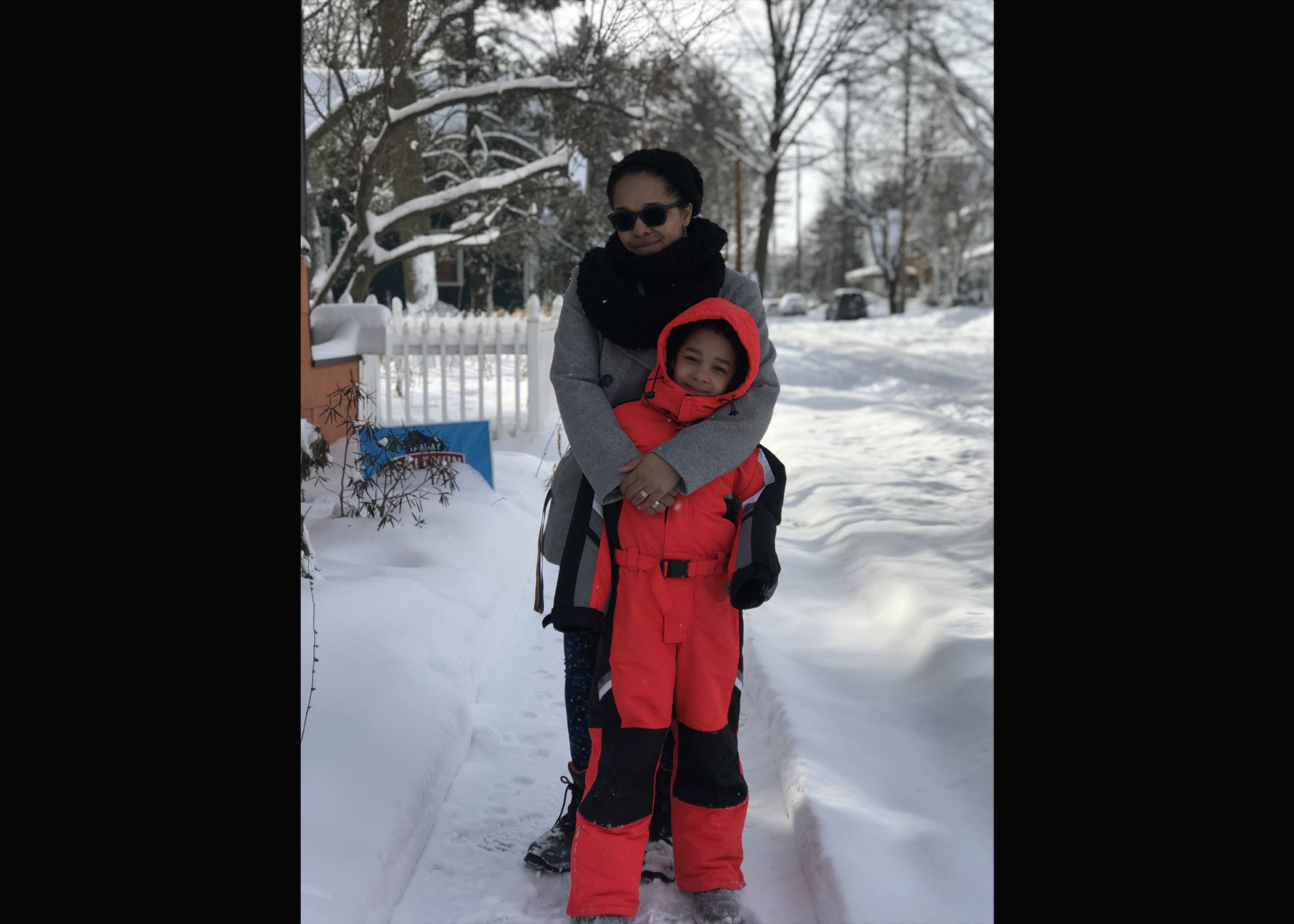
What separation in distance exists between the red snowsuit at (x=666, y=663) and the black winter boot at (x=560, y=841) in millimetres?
245

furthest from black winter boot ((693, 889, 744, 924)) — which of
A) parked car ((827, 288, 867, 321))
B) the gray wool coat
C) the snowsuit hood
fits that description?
parked car ((827, 288, 867, 321))

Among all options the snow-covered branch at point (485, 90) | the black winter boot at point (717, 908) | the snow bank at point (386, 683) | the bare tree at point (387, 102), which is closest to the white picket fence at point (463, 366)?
the bare tree at point (387, 102)

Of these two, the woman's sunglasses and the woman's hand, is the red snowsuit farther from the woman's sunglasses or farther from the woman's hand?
the woman's sunglasses

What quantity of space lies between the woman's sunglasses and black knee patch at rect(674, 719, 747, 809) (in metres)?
1.18

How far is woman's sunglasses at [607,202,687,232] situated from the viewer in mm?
2137

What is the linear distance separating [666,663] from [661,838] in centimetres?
67

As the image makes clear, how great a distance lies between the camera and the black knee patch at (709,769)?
220cm

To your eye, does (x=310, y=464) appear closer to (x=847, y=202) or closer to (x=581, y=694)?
(x=581, y=694)
